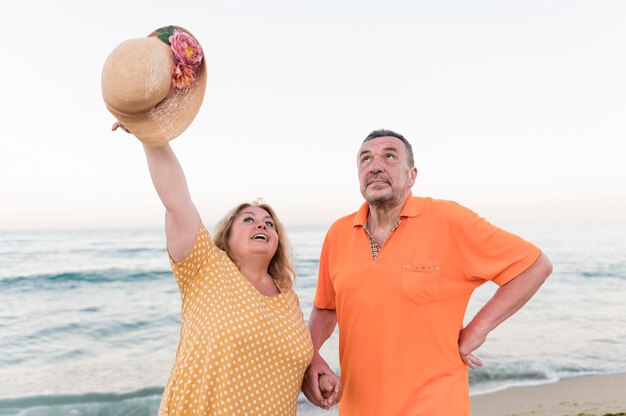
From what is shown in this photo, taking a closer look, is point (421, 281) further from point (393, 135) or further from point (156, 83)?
point (156, 83)

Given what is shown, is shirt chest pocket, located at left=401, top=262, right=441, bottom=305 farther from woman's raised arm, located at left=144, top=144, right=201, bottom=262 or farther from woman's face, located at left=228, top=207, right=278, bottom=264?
woman's raised arm, located at left=144, top=144, right=201, bottom=262

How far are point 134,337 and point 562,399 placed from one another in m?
8.42

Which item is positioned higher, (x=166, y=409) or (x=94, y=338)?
(x=166, y=409)

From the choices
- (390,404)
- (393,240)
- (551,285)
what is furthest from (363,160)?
(551,285)

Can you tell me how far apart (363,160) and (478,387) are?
5847mm

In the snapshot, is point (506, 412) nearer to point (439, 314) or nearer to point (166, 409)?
point (439, 314)

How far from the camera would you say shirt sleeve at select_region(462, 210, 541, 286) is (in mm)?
2906

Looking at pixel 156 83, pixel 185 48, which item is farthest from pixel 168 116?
pixel 185 48

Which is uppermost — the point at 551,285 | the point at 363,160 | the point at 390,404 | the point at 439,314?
the point at 363,160

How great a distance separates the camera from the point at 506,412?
683 centimetres

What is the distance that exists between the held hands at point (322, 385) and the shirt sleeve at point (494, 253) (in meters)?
0.96

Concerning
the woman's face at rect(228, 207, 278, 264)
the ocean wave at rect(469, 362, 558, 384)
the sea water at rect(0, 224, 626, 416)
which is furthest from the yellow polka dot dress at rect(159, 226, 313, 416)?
the ocean wave at rect(469, 362, 558, 384)

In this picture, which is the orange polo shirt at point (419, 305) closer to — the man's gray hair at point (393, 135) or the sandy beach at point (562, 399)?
the man's gray hair at point (393, 135)

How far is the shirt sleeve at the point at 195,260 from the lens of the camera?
2.62 metres
